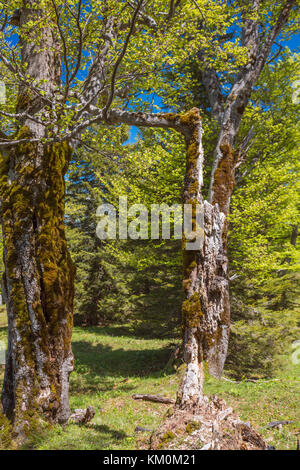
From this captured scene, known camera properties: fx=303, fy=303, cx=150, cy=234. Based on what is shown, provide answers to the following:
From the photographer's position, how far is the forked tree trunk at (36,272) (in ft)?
16.0

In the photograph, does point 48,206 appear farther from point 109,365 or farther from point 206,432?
point 109,365

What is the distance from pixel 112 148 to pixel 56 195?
2302 millimetres

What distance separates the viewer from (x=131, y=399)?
782 cm

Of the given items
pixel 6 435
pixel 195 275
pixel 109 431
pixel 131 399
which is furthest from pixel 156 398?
pixel 195 275

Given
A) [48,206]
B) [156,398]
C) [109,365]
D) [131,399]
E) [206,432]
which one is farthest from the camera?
[109,365]

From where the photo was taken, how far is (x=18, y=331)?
497 cm

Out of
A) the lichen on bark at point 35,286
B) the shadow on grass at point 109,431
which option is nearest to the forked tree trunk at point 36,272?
the lichen on bark at point 35,286

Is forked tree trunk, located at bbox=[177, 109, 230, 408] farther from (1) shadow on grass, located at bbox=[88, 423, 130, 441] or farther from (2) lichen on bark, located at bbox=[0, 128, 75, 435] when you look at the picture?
(2) lichen on bark, located at bbox=[0, 128, 75, 435]

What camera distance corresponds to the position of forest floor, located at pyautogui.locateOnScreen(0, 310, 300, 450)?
14.8 ft

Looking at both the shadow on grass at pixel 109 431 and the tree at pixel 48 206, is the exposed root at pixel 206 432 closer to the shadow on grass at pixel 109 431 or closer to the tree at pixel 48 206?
the tree at pixel 48 206

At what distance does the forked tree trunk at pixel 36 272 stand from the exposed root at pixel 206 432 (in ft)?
6.85

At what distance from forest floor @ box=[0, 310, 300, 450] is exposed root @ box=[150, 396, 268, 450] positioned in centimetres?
61

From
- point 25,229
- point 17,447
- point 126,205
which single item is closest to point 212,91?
point 126,205

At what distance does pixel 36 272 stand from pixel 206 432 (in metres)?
3.53
